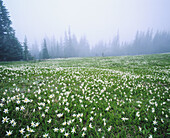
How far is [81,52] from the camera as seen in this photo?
284 ft

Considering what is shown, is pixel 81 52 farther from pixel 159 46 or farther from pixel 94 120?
pixel 94 120

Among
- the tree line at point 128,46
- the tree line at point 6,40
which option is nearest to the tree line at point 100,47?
the tree line at point 128,46

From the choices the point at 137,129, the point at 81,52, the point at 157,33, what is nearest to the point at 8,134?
the point at 137,129

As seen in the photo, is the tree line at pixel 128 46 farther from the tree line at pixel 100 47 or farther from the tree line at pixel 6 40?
the tree line at pixel 6 40

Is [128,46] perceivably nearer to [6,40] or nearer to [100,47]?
[100,47]

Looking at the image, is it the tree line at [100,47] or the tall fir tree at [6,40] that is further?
the tree line at [100,47]

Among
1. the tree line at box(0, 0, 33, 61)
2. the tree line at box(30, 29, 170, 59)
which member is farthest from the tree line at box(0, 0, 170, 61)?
the tree line at box(0, 0, 33, 61)

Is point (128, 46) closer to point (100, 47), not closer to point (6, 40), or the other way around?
point (100, 47)

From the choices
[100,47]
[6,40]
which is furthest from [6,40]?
[100,47]

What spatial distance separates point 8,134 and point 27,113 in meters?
0.70

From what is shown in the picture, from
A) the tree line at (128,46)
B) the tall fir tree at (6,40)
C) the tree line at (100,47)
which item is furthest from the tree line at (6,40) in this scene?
the tree line at (128,46)

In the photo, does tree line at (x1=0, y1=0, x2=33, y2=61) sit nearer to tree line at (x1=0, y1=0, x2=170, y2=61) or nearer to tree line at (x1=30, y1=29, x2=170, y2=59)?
tree line at (x1=0, y1=0, x2=170, y2=61)

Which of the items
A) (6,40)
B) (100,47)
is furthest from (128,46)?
(6,40)

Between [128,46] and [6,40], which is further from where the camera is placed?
[128,46]
